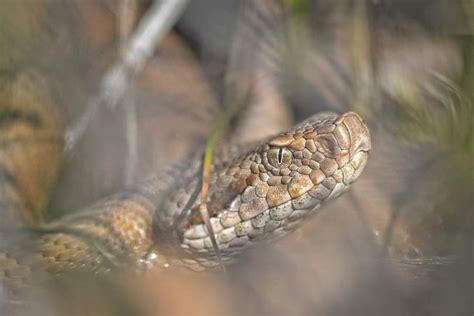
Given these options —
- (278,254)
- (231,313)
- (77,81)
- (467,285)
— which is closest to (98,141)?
(77,81)

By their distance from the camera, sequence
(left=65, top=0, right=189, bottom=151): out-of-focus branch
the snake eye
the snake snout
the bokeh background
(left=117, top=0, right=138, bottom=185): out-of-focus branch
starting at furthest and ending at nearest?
(left=65, top=0, right=189, bottom=151): out-of-focus branch
(left=117, top=0, right=138, bottom=185): out-of-focus branch
the snake eye
the snake snout
the bokeh background

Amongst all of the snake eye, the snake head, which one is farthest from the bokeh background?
the snake eye

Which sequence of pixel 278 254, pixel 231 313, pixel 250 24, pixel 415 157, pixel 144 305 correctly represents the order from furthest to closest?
pixel 250 24
pixel 415 157
pixel 278 254
pixel 231 313
pixel 144 305

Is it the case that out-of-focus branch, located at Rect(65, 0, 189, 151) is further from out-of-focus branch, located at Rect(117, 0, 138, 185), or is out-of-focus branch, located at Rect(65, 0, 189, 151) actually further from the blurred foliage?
the blurred foliage

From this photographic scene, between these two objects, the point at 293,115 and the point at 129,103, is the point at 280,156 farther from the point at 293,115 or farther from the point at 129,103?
the point at 129,103

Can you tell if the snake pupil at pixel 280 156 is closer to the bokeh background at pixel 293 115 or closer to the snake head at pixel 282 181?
the snake head at pixel 282 181

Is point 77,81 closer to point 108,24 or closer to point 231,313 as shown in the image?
point 108,24

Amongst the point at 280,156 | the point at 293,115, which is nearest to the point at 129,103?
the point at 293,115
